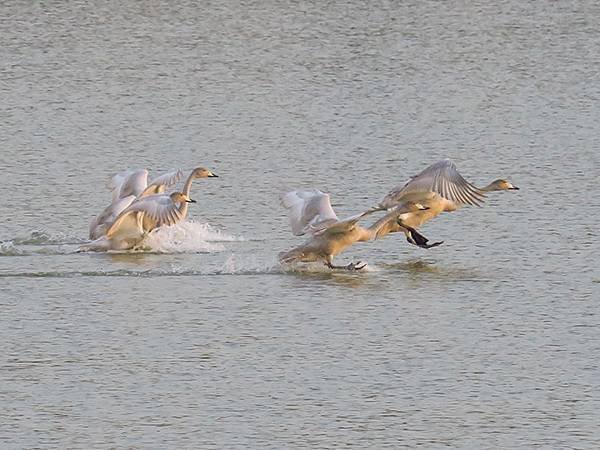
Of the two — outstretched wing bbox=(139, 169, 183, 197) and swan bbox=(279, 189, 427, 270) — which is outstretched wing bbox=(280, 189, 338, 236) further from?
outstretched wing bbox=(139, 169, 183, 197)

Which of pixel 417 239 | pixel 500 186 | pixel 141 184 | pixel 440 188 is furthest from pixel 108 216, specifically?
pixel 500 186

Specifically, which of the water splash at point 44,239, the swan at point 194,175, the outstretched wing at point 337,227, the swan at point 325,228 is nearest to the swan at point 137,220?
the water splash at point 44,239

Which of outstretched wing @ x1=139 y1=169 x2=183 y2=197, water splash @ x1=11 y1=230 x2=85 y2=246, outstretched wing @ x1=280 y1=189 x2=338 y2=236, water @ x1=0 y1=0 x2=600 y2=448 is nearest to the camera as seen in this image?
water @ x1=0 y1=0 x2=600 y2=448

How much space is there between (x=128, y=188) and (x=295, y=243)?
191 centimetres

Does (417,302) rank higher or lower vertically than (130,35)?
lower

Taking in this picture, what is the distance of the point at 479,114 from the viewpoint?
24750 mm

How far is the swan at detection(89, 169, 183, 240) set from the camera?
1773 cm

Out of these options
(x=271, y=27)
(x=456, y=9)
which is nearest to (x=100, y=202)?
(x=271, y=27)

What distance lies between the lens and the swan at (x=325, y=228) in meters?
16.3

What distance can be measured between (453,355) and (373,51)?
54.4 feet

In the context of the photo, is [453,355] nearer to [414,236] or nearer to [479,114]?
[414,236]

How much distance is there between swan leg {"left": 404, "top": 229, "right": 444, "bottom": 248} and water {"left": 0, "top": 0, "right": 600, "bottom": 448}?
0.51 ft

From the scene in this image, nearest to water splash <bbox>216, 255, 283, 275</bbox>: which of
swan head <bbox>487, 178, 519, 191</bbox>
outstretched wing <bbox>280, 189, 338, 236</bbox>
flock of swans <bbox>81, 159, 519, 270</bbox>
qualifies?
flock of swans <bbox>81, 159, 519, 270</bbox>

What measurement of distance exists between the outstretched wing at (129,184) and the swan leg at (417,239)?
288 cm
